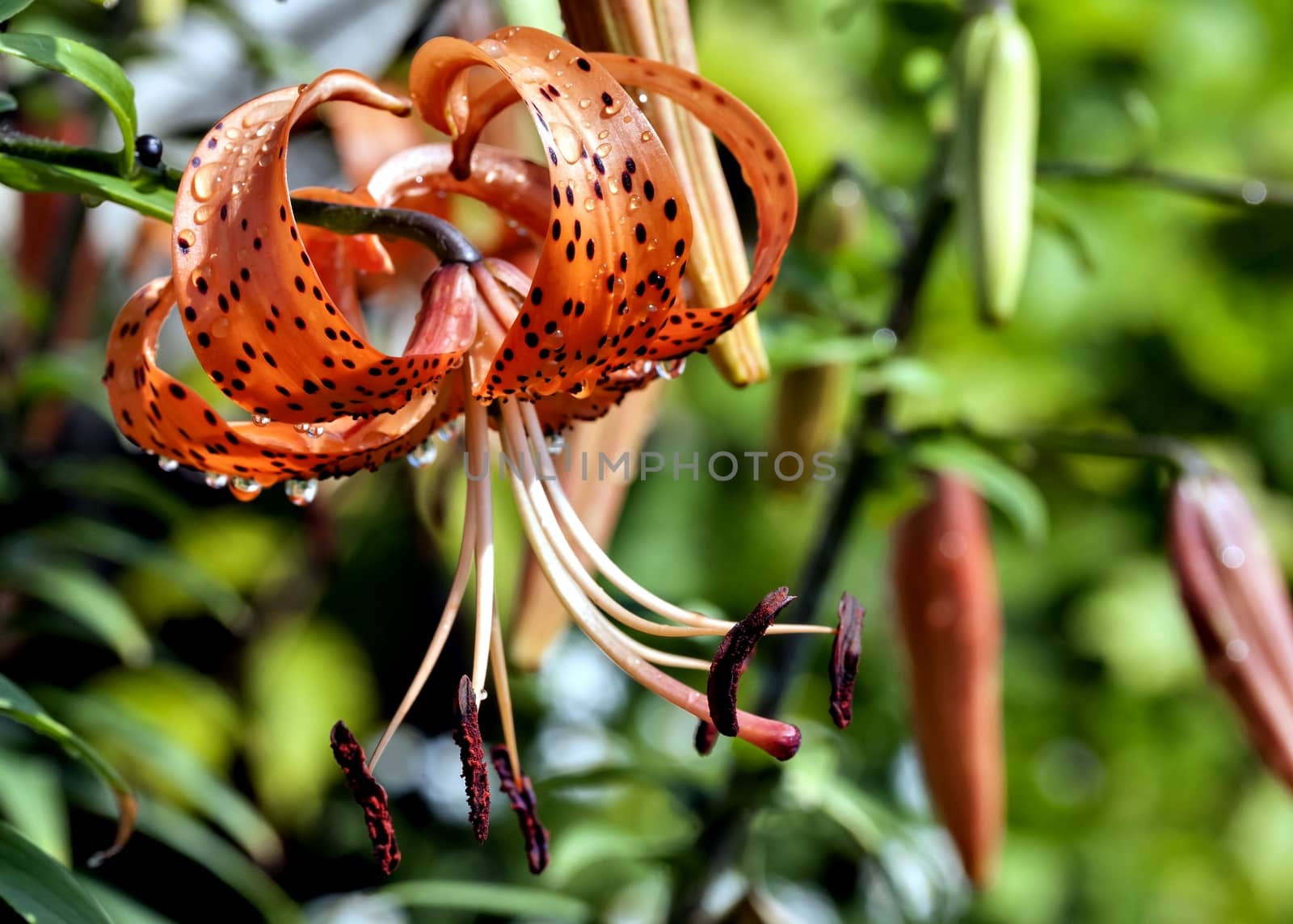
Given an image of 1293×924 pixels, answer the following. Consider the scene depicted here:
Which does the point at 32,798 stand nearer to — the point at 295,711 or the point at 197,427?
the point at 197,427

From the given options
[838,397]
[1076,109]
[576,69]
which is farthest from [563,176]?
[1076,109]

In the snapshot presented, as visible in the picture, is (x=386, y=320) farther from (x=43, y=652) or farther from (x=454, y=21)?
(x=43, y=652)

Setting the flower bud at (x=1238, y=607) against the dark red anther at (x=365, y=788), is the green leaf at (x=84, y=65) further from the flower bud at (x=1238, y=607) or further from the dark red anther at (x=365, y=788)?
the flower bud at (x=1238, y=607)

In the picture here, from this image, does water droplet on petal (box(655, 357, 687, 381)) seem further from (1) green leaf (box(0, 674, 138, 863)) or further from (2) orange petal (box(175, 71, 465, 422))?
(1) green leaf (box(0, 674, 138, 863))

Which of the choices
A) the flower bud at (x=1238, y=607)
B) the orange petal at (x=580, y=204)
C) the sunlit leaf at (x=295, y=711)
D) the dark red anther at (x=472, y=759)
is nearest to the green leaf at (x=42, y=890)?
the dark red anther at (x=472, y=759)

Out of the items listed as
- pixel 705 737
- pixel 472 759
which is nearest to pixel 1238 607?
pixel 705 737
